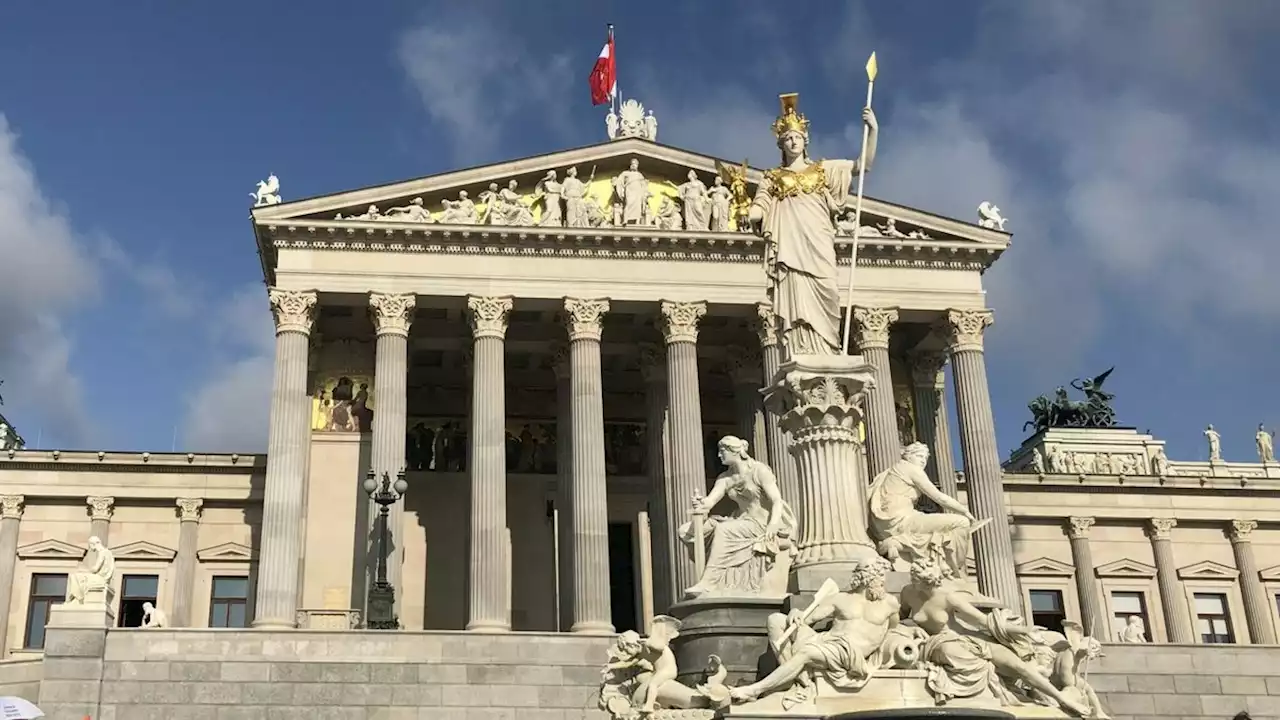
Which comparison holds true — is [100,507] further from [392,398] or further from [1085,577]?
[1085,577]

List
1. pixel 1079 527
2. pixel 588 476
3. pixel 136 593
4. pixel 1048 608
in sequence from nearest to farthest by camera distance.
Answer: pixel 588 476 → pixel 136 593 → pixel 1048 608 → pixel 1079 527

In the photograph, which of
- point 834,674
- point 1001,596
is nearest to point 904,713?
point 834,674

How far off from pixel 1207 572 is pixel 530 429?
87.8 feet

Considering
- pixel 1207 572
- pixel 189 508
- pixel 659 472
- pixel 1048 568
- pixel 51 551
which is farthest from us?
pixel 1207 572

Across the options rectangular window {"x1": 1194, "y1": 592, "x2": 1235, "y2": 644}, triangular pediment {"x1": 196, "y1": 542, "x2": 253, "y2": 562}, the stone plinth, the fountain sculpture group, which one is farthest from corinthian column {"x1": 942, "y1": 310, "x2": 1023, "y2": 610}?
triangular pediment {"x1": 196, "y1": 542, "x2": 253, "y2": 562}

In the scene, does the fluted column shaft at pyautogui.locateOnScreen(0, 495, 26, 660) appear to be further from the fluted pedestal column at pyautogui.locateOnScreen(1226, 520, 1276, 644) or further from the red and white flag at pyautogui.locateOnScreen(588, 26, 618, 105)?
the fluted pedestal column at pyautogui.locateOnScreen(1226, 520, 1276, 644)

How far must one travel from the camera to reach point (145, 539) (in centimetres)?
4303

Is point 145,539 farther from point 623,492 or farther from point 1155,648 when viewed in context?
point 1155,648

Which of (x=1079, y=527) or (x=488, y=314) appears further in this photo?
(x=1079, y=527)

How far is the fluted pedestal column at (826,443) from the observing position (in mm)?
13680

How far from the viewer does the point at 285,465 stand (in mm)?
33625

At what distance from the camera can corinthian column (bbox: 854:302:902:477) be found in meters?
36.7

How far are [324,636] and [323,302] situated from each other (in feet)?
40.6

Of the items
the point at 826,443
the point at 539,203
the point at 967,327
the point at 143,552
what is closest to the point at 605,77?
the point at 539,203
